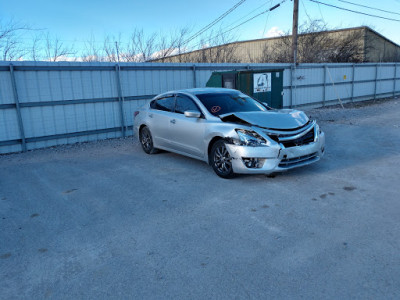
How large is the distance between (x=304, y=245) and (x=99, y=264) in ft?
6.83

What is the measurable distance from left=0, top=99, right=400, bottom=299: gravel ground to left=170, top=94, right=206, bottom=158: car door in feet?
1.38

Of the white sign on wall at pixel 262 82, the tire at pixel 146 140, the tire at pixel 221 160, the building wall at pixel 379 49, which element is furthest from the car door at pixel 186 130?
the building wall at pixel 379 49

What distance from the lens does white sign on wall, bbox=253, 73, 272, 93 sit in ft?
37.1

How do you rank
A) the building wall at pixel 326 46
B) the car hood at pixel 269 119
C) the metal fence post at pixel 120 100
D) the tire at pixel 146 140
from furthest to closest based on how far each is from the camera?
the building wall at pixel 326 46
the metal fence post at pixel 120 100
the tire at pixel 146 140
the car hood at pixel 269 119

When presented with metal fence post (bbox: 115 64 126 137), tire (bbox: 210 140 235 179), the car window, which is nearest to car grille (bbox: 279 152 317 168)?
tire (bbox: 210 140 235 179)

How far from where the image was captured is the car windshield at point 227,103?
253 inches

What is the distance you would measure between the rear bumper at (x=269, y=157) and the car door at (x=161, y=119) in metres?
2.01

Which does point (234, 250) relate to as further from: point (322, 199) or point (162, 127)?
point (162, 127)

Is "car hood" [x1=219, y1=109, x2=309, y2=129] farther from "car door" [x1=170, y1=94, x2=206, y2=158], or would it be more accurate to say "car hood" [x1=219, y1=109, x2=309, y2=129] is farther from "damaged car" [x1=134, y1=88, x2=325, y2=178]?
"car door" [x1=170, y1=94, x2=206, y2=158]

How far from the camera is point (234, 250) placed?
3449 mm

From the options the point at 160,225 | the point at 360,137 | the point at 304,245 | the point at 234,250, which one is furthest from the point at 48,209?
the point at 360,137

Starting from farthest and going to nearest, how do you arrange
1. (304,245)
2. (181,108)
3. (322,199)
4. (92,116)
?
(92,116) → (181,108) → (322,199) → (304,245)

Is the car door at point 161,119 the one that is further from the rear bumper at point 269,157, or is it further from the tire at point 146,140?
the rear bumper at point 269,157

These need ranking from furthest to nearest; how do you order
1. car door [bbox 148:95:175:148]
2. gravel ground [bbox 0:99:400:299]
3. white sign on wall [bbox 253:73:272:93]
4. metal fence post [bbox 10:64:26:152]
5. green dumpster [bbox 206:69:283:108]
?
white sign on wall [bbox 253:73:272:93], green dumpster [bbox 206:69:283:108], metal fence post [bbox 10:64:26:152], car door [bbox 148:95:175:148], gravel ground [bbox 0:99:400:299]
